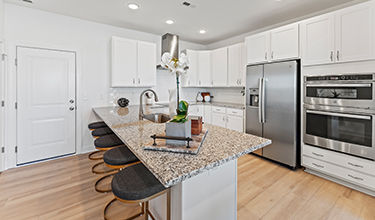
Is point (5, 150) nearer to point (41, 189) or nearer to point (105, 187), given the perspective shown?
point (41, 189)

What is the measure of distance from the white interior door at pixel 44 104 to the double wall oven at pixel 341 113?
4156 mm

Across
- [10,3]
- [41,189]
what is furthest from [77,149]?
[10,3]

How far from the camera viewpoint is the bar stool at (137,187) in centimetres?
102

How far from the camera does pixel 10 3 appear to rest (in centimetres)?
278

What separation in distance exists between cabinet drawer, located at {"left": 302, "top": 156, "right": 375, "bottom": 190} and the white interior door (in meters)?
4.19

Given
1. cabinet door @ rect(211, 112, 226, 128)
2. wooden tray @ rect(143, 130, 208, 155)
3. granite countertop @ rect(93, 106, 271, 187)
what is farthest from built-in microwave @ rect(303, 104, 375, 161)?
wooden tray @ rect(143, 130, 208, 155)

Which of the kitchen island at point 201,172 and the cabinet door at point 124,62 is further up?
the cabinet door at point 124,62

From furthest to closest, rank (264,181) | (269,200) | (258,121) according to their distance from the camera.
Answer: (258,121) < (264,181) < (269,200)

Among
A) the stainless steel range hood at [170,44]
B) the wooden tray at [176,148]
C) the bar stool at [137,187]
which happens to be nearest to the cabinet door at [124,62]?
the stainless steel range hood at [170,44]

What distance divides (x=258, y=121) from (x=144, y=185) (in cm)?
270

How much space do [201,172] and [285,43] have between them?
2928 millimetres

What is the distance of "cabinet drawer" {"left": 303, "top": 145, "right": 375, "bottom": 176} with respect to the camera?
2136 mm

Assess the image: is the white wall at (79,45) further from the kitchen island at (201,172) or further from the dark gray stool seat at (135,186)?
the dark gray stool seat at (135,186)

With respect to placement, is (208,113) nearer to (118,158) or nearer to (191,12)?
(191,12)
